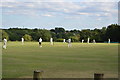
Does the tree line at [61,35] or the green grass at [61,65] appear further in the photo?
the tree line at [61,35]

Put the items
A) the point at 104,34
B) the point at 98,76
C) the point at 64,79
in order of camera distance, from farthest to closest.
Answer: the point at 104,34, the point at 64,79, the point at 98,76

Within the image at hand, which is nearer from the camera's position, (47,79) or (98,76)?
(98,76)

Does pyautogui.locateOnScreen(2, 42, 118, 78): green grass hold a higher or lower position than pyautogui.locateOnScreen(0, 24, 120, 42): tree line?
lower

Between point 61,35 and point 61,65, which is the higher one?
point 61,35

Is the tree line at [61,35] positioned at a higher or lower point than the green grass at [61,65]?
higher

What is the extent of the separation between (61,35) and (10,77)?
97107 mm

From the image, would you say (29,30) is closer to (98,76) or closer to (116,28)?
(116,28)

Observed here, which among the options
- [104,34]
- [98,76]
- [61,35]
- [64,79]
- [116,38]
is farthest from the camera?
[61,35]

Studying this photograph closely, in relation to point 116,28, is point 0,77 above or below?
below

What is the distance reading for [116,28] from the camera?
95438 millimetres

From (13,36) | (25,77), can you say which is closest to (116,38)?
(13,36)

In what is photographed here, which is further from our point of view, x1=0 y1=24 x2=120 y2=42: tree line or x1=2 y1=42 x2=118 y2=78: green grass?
x1=0 y1=24 x2=120 y2=42: tree line

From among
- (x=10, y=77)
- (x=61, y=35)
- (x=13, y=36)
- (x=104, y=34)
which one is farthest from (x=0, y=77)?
(x=61, y=35)

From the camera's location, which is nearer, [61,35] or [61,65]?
[61,65]
